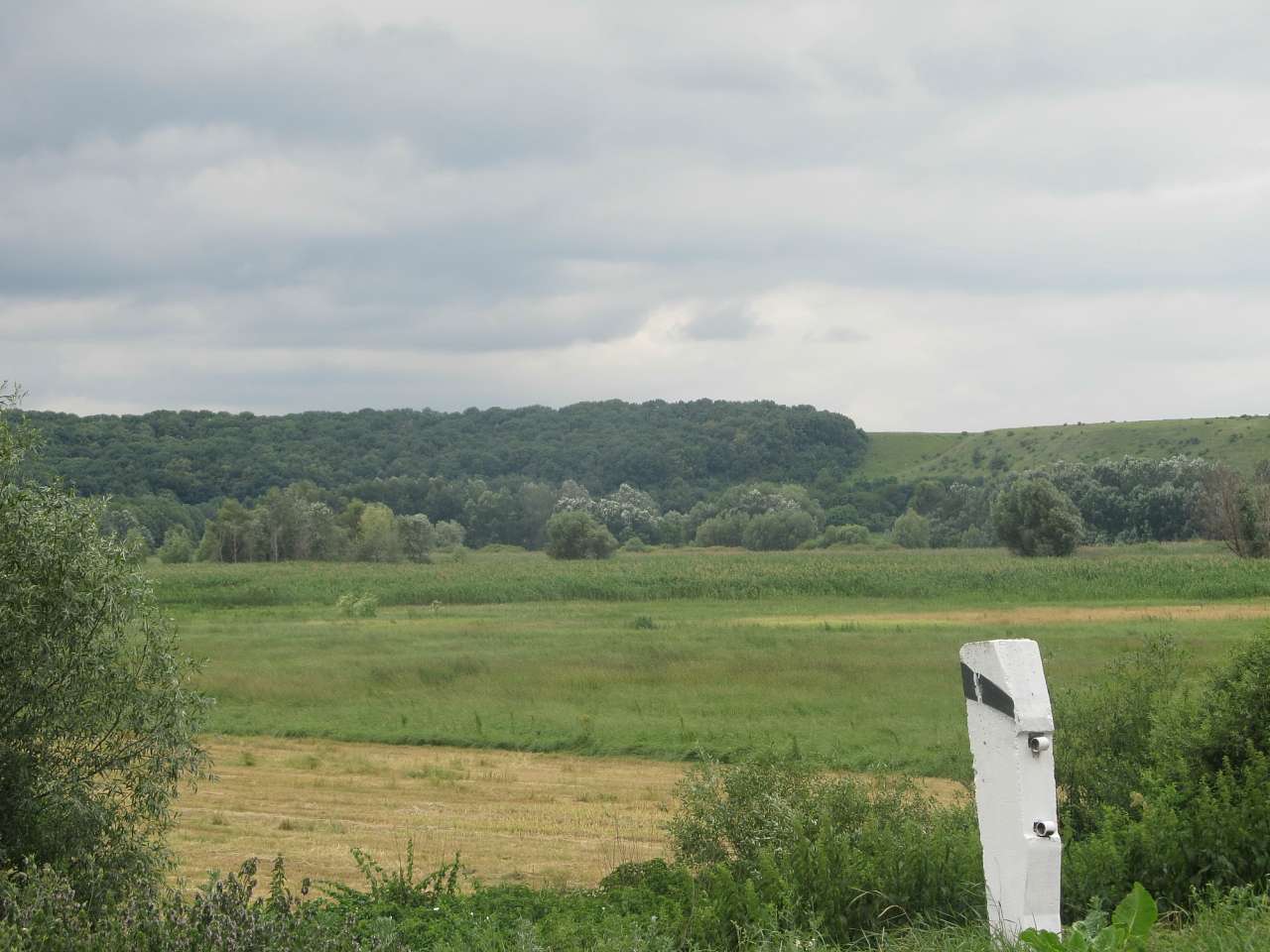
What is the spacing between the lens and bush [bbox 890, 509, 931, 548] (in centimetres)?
12612

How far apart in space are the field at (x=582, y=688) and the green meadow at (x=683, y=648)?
0.12 metres

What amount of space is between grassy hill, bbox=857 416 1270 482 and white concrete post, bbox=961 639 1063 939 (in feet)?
422

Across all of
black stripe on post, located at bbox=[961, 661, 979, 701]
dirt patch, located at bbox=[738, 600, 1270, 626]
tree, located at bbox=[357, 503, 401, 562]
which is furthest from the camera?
tree, located at bbox=[357, 503, 401, 562]

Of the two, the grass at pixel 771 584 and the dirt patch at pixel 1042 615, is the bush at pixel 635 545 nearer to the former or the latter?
the grass at pixel 771 584

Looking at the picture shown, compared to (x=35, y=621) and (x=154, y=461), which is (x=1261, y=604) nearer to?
(x=35, y=621)

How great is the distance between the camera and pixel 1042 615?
48188mm

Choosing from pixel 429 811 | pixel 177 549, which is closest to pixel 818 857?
pixel 429 811

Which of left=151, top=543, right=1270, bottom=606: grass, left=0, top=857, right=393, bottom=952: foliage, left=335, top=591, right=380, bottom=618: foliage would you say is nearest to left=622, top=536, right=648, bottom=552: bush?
left=151, top=543, right=1270, bottom=606: grass

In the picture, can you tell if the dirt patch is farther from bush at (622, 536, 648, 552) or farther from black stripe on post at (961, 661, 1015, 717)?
bush at (622, 536, 648, 552)

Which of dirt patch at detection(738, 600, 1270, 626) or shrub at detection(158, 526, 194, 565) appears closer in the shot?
dirt patch at detection(738, 600, 1270, 626)

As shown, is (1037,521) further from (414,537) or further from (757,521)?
(414,537)

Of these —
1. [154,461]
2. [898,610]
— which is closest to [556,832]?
[898,610]

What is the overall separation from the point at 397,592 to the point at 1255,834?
5956cm

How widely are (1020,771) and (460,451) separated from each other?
7282 inches
